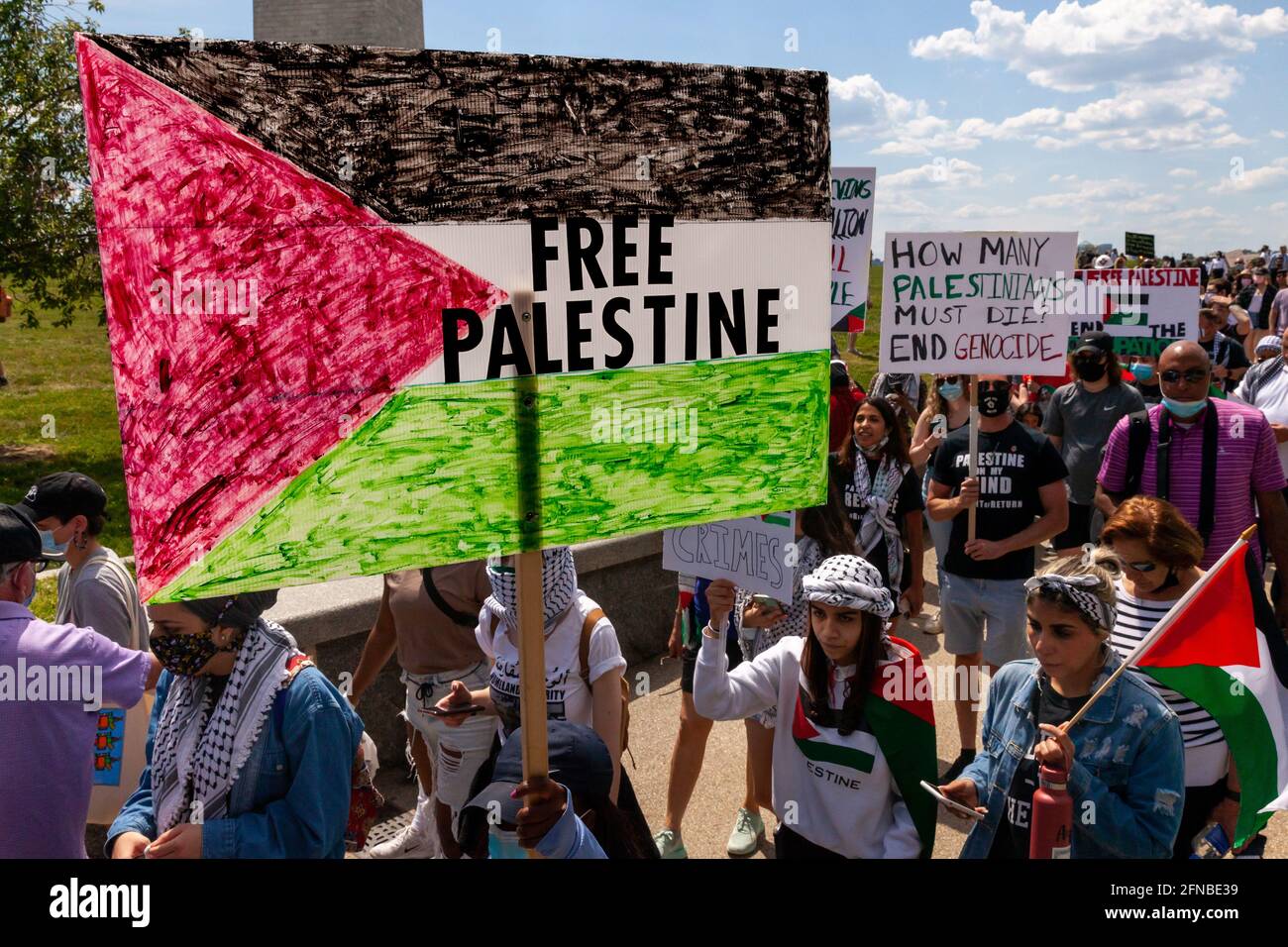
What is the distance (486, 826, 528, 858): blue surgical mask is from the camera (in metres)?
2.60

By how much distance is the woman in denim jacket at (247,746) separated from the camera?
2.74 m

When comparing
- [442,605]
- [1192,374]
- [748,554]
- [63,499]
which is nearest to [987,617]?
[1192,374]

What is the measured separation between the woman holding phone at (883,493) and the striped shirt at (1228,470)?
1.18 metres

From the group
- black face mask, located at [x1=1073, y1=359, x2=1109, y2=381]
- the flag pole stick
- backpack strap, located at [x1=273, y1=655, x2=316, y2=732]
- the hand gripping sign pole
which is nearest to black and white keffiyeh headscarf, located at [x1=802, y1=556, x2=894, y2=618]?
the flag pole stick

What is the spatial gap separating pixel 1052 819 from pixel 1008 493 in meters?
3.01

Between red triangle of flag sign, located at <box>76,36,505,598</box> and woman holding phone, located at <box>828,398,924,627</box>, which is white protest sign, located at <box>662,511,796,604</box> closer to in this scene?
woman holding phone, located at <box>828,398,924,627</box>

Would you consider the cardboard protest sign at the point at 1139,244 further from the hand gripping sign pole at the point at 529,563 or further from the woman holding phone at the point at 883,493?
the hand gripping sign pole at the point at 529,563

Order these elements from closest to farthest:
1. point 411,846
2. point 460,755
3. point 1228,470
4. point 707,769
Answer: point 460,755 < point 411,846 < point 1228,470 < point 707,769

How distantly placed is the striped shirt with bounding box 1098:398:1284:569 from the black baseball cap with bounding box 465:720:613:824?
146 inches

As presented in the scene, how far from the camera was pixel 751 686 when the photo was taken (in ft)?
12.0

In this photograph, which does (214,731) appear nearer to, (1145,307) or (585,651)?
(585,651)

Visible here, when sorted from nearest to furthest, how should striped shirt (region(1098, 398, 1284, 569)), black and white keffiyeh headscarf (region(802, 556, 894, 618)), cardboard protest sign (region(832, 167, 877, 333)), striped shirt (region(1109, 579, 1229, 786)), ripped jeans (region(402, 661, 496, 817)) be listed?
black and white keffiyeh headscarf (region(802, 556, 894, 618)) → striped shirt (region(1109, 579, 1229, 786)) → ripped jeans (region(402, 661, 496, 817)) → striped shirt (region(1098, 398, 1284, 569)) → cardboard protest sign (region(832, 167, 877, 333))

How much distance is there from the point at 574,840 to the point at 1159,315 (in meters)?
8.29

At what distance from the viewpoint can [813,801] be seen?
11.1ft
